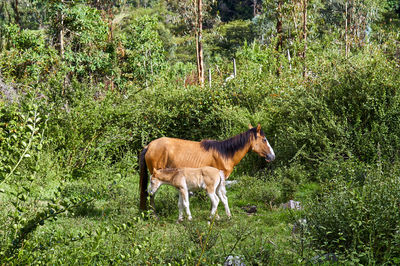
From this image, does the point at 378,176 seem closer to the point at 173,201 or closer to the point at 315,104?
the point at 173,201

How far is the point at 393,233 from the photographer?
541 cm

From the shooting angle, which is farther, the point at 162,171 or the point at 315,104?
the point at 315,104

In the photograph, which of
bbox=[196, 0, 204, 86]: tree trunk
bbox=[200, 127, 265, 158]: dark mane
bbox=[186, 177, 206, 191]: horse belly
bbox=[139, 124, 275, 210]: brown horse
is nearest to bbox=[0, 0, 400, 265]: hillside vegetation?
bbox=[186, 177, 206, 191]: horse belly

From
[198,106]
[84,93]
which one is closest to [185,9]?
[198,106]

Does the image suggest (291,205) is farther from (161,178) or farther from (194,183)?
(161,178)

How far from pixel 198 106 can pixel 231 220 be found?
7.03 meters

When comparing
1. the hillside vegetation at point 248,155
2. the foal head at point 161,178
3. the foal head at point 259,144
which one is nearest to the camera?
the hillside vegetation at point 248,155

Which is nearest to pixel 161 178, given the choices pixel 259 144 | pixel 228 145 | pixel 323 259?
pixel 228 145

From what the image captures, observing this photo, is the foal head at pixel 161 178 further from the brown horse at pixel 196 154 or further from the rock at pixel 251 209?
the rock at pixel 251 209

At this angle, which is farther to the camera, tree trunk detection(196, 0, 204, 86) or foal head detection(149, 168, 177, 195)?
tree trunk detection(196, 0, 204, 86)

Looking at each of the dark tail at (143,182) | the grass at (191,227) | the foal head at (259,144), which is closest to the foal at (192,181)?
the grass at (191,227)

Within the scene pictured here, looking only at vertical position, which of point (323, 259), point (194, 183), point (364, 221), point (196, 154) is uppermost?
point (364, 221)

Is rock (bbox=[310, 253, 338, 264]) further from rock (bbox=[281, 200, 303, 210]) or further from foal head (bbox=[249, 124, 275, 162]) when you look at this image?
foal head (bbox=[249, 124, 275, 162])

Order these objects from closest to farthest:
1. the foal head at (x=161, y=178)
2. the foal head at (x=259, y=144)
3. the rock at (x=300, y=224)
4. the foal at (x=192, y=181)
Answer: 1. the rock at (x=300, y=224)
2. the foal at (x=192, y=181)
3. the foal head at (x=161, y=178)
4. the foal head at (x=259, y=144)
